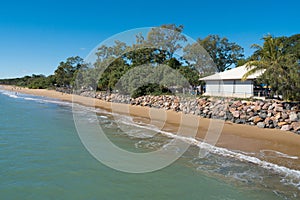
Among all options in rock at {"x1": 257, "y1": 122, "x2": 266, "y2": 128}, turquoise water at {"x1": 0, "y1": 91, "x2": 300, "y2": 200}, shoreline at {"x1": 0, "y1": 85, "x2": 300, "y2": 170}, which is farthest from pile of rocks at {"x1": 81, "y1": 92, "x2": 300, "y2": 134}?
turquoise water at {"x1": 0, "y1": 91, "x2": 300, "y2": 200}

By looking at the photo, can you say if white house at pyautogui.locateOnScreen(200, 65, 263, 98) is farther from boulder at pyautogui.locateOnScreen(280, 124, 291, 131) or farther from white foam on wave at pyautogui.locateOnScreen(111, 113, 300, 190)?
white foam on wave at pyautogui.locateOnScreen(111, 113, 300, 190)

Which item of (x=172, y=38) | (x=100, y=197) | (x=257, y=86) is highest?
(x=172, y=38)

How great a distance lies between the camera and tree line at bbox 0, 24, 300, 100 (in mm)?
15508

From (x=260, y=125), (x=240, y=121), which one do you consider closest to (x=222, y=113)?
(x=240, y=121)

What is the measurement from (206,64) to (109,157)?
34157 millimetres

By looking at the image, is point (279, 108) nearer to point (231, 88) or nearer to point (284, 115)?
point (284, 115)

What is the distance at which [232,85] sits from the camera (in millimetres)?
24812

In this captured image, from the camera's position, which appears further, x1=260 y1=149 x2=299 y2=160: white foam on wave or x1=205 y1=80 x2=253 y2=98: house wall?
x1=205 y1=80 x2=253 y2=98: house wall

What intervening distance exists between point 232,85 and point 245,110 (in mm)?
8559

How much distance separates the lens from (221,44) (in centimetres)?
4709

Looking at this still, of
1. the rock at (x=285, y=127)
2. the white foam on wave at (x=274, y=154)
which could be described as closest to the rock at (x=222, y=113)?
the rock at (x=285, y=127)

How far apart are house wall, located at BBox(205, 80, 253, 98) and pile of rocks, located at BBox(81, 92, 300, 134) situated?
458 centimetres

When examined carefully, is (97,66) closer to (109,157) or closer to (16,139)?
(16,139)

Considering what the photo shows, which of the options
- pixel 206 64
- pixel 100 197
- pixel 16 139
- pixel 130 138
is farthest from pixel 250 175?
pixel 206 64
